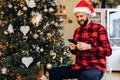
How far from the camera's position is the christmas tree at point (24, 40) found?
3.37 meters

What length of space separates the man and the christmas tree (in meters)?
0.63

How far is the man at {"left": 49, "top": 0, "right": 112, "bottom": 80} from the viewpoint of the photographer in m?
2.69

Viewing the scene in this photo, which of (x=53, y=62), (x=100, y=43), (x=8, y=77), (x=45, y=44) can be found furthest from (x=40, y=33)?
(x=100, y=43)

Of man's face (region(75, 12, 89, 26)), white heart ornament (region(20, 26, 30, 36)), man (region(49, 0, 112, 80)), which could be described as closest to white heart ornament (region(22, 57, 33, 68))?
white heart ornament (region(20, 26, 30, 36))

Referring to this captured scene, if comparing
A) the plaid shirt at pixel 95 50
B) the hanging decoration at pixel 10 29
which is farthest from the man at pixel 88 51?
the hanging decoration at pixel 10 29

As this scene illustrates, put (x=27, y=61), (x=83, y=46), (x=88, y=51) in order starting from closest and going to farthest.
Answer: (x=83, y=46), (x=88, y=51), (x=27, y=61)

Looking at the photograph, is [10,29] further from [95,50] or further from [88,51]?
[95,50]

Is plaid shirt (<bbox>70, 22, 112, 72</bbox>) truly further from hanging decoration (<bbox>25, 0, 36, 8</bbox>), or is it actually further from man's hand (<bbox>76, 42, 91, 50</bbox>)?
hanging decoration (<bbox>25, 0, 36, 8</bbox>)

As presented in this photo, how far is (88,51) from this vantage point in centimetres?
280

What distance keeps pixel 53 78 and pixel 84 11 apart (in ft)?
2.70

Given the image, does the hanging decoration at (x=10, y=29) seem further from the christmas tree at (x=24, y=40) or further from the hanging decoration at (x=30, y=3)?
the hanging decoration at (x=30, y=3)

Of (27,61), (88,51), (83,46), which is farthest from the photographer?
(27,61)

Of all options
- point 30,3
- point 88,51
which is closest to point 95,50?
point 88,51

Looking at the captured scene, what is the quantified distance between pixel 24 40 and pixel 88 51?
3.26 ft
